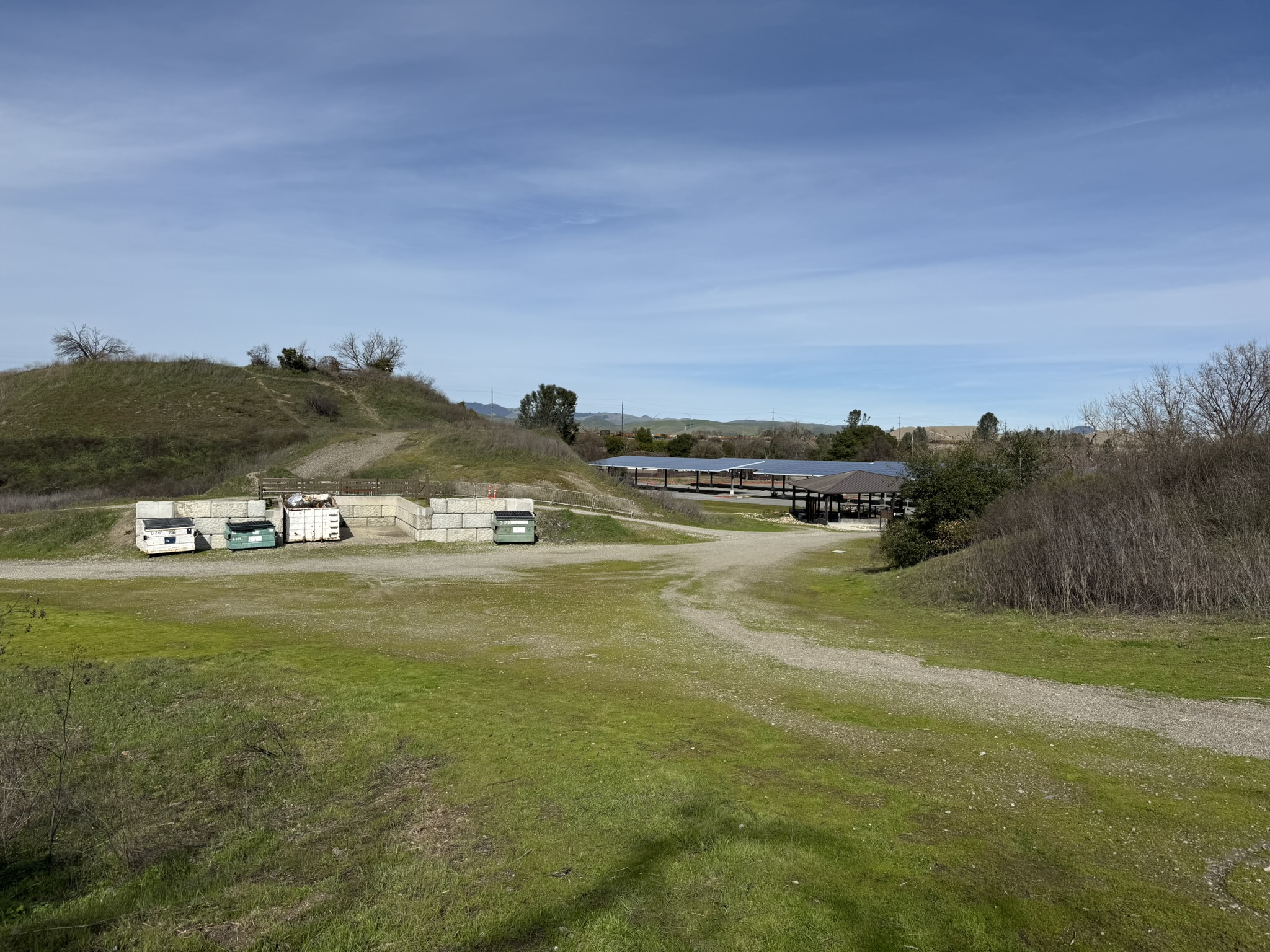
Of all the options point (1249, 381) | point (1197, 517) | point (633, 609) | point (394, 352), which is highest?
point (394, 352)

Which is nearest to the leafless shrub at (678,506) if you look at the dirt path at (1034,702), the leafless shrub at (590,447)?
the dirt path at (1034,702)

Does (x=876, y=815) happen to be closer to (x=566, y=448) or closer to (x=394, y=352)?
(x=566, y=448)

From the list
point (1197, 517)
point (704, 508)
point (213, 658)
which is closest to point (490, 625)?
point (213, 658)

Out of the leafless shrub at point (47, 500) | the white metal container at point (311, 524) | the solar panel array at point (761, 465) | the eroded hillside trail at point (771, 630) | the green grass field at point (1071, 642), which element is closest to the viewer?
the eroded hillside trail at point (771, 630)

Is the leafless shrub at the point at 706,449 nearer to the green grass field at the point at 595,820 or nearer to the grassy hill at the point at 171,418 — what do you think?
the grassy hill at the point at 171,418

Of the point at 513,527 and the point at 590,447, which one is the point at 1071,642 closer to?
the point at 513,527

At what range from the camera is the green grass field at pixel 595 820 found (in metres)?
5.92

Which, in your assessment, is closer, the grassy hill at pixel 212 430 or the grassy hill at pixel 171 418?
the grassy hill at pixel 212 430

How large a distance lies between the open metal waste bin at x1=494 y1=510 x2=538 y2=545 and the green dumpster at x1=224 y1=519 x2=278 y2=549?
9.69 m

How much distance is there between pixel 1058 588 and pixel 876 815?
1425 centimetres

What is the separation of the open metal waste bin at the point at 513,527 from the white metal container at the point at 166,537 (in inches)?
501

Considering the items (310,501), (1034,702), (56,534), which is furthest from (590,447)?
(1034,702)

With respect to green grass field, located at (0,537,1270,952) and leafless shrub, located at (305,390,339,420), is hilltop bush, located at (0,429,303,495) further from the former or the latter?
green grass field, located at (0,537,1270,952)

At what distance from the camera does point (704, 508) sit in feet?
209
